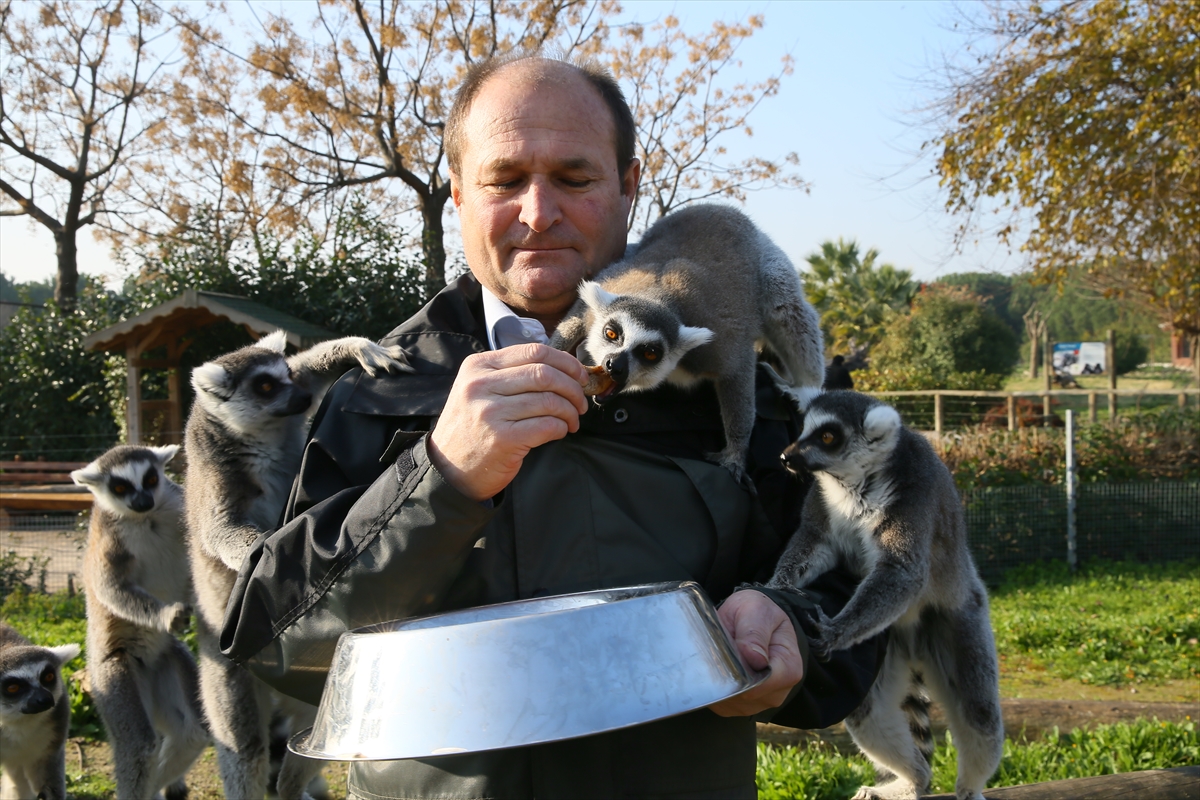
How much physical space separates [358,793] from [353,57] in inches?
615

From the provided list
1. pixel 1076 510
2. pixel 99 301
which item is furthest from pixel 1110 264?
pixel 99 301

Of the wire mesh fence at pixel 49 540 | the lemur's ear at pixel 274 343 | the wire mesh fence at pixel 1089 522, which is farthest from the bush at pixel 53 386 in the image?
the wire mesh fence at pixel 1089 522

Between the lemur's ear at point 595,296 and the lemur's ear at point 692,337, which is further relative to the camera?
the lemur's ear at point 692,337

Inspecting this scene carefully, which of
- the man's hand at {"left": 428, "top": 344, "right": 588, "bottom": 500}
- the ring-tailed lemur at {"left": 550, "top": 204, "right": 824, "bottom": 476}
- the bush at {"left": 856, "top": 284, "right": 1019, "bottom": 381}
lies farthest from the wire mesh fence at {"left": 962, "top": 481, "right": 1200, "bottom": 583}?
the bush at {"left": 856, "top": 284, "right": 1019, "bottom": 381}

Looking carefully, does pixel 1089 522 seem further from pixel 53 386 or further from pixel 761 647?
pixel 53 386

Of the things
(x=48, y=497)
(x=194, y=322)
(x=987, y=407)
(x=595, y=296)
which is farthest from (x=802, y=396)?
(x=987, y=407)

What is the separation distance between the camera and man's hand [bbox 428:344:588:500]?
1.34 meters

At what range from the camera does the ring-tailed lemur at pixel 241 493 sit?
3.04 metres

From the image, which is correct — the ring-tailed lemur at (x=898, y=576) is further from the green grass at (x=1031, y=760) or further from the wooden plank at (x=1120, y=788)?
the green grass at (x=1031, y=760)

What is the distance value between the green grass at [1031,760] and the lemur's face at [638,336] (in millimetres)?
2108

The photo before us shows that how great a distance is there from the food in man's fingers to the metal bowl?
64 cm

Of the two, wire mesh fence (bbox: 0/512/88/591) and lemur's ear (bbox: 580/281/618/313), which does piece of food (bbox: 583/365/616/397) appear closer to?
lemur's ear (bbox: 580/281/618/313)

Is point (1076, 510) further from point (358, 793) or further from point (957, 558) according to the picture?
point (358, 793)

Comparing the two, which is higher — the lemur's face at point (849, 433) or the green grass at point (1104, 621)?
the lemur's face at point (849, 433)
